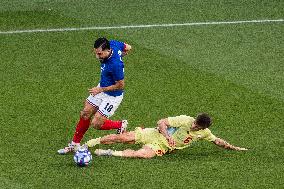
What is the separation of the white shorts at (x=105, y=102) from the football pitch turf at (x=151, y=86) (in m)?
0.77

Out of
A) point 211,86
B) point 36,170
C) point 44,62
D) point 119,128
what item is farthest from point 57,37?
point 36,170

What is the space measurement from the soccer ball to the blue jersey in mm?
1425

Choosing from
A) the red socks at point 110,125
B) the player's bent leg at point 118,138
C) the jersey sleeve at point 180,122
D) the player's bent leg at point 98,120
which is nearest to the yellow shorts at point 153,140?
the player's bent leg at point 118,138

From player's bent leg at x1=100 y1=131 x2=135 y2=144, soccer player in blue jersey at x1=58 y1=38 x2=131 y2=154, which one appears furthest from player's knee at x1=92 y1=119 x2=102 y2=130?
player's bent leg at x1=100 y1=131 x2=135 y2=144

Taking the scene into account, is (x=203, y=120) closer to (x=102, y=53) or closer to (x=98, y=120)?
(x=98, y=120)

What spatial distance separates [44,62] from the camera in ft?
73.5

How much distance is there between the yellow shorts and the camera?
1628cm

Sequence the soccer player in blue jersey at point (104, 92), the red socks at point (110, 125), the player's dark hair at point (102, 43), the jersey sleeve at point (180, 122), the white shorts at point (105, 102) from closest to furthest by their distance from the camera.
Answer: the player's dark hair at point (102, 43) < the soccer player in blue jersey at point (104, 92) < the jersey sleeve at point (180, 122) < the white shorts at point (105, 102) < the red socks at point (110, 125)

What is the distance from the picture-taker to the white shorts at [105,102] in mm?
16484

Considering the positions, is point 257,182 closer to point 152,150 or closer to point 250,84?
point 152,150

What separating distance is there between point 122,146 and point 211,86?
14.6 ft

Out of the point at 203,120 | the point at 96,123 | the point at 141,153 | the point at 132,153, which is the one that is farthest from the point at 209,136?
the point at 96,123

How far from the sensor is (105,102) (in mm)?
16484

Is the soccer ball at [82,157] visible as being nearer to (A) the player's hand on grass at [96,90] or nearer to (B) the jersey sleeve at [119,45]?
(A) the player's hand on grass at [96,90]
